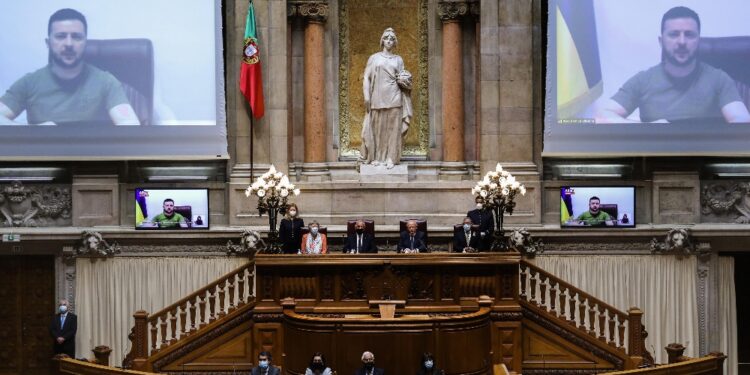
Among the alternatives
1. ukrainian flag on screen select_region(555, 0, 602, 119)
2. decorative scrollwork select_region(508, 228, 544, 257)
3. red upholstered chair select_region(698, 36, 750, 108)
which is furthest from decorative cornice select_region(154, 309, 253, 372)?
red upholstered chair select_region(698, 36, 750, 108)

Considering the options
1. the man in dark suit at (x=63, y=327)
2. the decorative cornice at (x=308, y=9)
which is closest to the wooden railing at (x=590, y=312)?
the decorative cornice at (x=308, y=9)

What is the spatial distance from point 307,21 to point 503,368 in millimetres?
7185

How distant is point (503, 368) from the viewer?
18.0 metres

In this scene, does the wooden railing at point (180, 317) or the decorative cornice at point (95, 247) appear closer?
the wooden railing at point (180, 317)

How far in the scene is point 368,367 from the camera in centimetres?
1636

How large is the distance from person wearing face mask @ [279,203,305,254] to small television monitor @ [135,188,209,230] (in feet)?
8.04

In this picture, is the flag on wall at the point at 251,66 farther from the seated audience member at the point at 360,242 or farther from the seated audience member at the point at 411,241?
the seated audience member at the point at 411,241

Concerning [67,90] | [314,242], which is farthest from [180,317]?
[67,90]

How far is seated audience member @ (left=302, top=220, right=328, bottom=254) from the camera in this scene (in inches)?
766

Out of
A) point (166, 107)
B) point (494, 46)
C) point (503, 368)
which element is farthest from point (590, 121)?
point (166, 107)

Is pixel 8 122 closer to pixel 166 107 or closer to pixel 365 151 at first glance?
pixel 166 107

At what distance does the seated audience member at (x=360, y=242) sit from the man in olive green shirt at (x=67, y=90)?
435 centimetres

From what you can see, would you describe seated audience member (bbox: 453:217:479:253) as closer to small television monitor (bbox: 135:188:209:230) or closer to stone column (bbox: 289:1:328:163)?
stone column (bbox: 289:1:328:163)

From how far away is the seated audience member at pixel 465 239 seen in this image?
19438 millimetres
